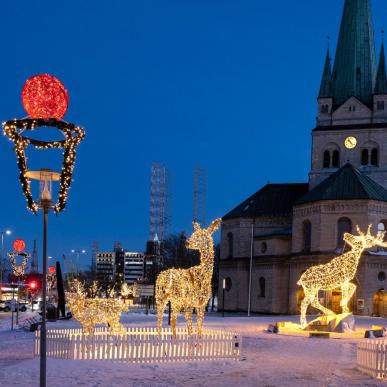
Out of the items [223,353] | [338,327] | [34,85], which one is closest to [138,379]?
[223,353]

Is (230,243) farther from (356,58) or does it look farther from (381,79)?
(356,58)

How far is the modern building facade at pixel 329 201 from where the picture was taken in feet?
192

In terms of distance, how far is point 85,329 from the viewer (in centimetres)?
2445

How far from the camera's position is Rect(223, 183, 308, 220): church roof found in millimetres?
70375

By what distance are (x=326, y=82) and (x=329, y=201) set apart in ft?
60.1

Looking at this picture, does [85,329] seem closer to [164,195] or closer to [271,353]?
[271,353]

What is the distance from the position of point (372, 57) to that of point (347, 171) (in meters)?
16.0

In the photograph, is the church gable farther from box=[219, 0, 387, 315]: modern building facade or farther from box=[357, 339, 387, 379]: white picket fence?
box=[357, 339, 387, 379]: white picket fence

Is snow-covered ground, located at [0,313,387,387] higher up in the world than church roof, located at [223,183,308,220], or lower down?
lower down

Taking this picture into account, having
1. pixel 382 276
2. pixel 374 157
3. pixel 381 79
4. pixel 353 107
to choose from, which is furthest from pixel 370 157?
Answer: pixel 382 276

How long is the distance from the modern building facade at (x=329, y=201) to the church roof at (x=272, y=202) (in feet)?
0.34

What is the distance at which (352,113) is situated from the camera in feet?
227

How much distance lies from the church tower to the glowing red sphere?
189 feet

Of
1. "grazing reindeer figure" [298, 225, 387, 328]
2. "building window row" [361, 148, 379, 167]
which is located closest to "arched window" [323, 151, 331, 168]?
"building window row" [361, 148, 379, 167]
